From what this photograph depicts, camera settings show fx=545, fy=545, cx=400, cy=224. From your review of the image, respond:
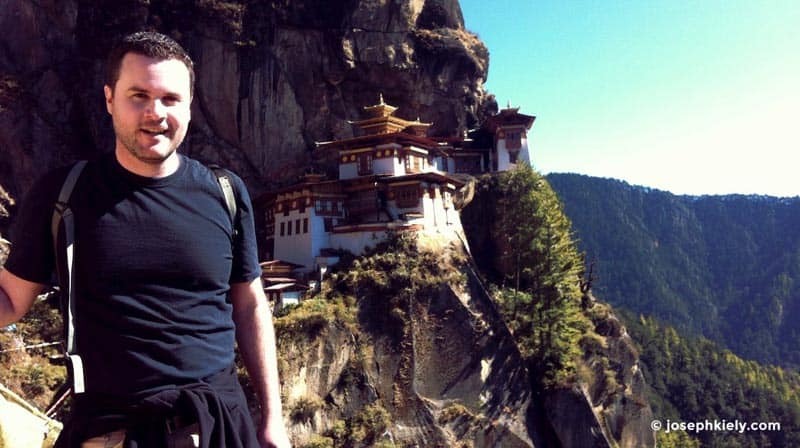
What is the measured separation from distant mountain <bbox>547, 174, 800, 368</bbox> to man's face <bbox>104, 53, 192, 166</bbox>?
421 feet

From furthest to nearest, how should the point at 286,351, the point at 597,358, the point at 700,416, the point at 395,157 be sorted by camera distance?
the point at 700,416, the point at 597,358, the point at 395,157, the point at 286,351

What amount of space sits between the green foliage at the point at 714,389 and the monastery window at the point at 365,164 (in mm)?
56958

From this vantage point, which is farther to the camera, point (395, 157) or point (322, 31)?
point (322, 31)

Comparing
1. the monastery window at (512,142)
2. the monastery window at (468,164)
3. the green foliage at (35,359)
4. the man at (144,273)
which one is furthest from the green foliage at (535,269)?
the man at (144,273)

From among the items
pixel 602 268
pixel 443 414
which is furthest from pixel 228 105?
pixel 602 268

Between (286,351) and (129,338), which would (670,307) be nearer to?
(286,351)

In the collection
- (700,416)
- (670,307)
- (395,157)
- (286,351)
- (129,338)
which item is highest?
(395,157)

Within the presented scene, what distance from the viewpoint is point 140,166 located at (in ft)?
9.39

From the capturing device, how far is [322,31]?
38.4 metres

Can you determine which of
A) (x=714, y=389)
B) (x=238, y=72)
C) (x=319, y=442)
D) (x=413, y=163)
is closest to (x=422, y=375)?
(x=319, y=442)

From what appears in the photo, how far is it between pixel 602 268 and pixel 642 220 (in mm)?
29578

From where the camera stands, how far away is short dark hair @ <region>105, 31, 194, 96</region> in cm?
273

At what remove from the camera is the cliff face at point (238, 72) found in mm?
33656

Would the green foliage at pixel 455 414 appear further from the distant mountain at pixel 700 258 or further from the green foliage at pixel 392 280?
the distant mountain at pixel 700 258
